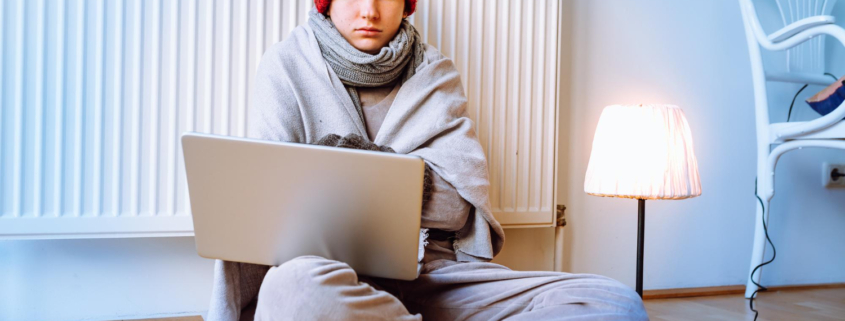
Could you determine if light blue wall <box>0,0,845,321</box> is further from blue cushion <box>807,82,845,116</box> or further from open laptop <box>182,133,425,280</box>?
open laptop <box>182,133,425,280</box>

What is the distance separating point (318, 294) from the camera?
0.71 meters

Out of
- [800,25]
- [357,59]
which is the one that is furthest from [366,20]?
[800,25]

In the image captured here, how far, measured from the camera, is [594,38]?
5.56 ft

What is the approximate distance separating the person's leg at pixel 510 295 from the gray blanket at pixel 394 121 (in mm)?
110

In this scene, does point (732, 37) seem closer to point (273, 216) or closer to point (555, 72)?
point (555, 72)

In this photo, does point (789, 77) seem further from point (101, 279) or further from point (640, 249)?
point (101, 279)

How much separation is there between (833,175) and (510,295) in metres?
1.57

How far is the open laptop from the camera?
710 millimetres

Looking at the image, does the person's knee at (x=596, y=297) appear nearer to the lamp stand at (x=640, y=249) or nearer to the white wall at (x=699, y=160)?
the lamp stand at (x=640, y=249)

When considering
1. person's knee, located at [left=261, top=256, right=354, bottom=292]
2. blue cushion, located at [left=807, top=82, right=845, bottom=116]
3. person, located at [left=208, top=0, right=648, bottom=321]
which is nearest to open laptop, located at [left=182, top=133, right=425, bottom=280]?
person's knee, located at [left=261, top=256, right=354, bottom=292]

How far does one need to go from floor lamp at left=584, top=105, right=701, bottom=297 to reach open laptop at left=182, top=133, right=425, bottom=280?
658mm

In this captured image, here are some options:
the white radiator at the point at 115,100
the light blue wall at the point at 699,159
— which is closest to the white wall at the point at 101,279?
the white radiator at the point at 115,100

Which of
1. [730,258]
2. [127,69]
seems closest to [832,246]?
[730,258]

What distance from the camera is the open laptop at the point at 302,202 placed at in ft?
2.33
